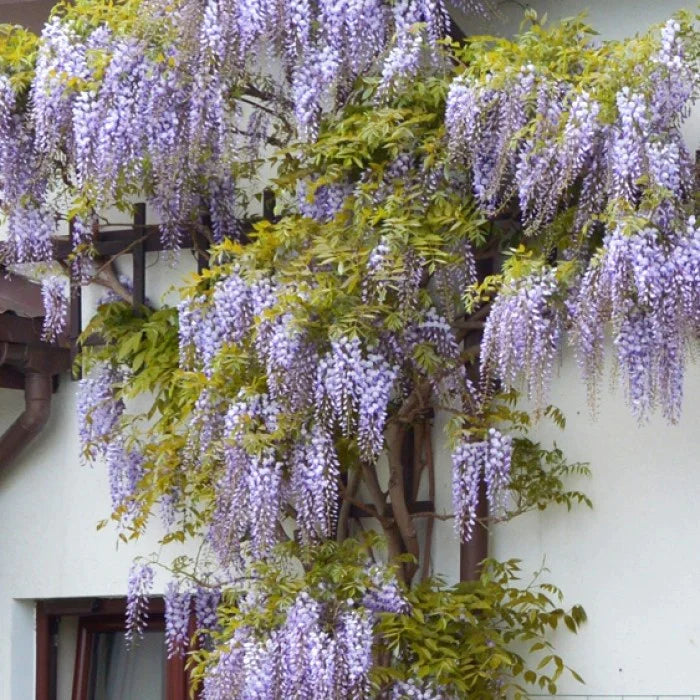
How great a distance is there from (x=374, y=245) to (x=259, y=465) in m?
0.76

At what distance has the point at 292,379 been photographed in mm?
5199

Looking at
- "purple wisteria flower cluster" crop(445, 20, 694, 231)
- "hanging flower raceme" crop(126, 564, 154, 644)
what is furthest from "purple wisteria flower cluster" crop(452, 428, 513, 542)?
"hanging flower raceme" crop(126, 564, 154, 644)

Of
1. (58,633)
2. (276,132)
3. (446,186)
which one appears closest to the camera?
(446,186)

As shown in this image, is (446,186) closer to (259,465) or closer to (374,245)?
(374,245)

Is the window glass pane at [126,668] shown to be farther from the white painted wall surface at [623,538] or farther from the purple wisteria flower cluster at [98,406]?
the white painted wall surface at [623,538]

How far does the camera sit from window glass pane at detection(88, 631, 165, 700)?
6.34 metres

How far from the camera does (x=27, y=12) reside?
22.5ft

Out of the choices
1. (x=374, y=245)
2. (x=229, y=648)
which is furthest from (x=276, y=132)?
(x=229, y=648)

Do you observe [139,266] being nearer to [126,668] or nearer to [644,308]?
[126,668]

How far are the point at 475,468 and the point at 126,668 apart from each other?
187cm

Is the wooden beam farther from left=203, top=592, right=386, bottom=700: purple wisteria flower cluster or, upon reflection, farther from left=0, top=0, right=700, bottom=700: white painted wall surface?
left=203, top=592, right=386, bottom=700: purple wisteria flower cluster

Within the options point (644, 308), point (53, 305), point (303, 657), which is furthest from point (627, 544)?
point (53, 305)

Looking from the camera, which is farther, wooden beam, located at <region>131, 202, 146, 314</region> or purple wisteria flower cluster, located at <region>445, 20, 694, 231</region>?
wooden beam, located at <region>131, 202, 146, 314</region>

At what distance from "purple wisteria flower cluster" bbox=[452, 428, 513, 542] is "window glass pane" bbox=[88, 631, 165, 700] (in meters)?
1.55
